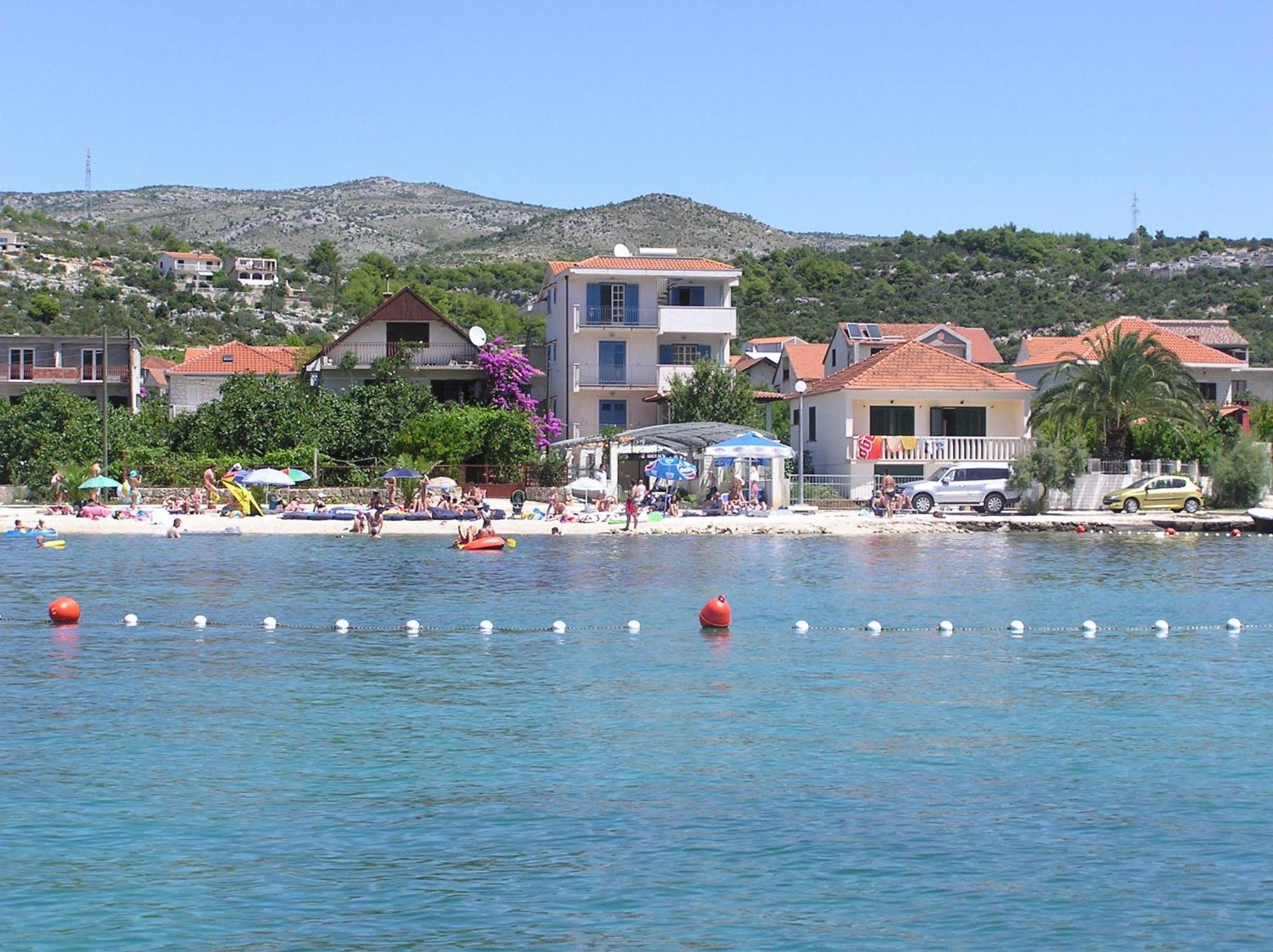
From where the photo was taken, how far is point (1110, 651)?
81.1 ft

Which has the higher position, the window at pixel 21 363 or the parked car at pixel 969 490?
the window at pixel 21 363

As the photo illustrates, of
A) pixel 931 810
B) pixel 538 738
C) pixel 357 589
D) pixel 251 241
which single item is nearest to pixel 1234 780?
pixel 931 810

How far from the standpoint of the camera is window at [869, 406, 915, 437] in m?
55.9

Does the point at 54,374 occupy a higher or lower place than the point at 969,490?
higher

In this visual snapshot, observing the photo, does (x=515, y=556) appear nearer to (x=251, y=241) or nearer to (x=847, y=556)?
(x=847, y=556)

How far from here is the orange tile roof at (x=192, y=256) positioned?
5861 inches

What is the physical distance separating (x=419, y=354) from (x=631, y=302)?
32.8 ft

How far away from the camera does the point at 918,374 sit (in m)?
56.4

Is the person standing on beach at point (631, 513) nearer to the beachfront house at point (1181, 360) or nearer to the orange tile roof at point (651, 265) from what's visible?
the orange tile roof at point (651, 265)

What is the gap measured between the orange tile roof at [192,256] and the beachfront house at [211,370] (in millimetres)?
73793

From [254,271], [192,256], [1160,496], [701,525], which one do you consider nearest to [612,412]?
[701,525]

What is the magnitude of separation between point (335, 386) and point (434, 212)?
434 ft

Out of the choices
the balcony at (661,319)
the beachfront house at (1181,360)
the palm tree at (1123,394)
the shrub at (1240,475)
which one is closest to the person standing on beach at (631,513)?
the palm tree at (1123,394)

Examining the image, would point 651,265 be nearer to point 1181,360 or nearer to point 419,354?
point 419,354
